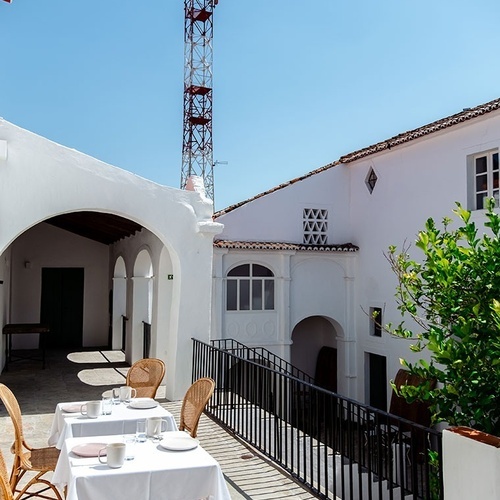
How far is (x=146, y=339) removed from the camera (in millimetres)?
12273

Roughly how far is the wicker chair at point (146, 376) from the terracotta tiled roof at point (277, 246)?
27.1 ft

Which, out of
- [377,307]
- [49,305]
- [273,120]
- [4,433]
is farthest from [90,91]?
[377,307]

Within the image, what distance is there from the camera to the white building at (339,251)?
1496cm

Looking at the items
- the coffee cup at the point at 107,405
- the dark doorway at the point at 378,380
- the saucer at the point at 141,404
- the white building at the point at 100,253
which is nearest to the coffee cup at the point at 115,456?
the coffee cup at the point at 107,405

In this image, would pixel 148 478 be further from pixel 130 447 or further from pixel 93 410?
pixel 93 410

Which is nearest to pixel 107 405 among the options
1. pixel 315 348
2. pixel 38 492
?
pixel 38 492

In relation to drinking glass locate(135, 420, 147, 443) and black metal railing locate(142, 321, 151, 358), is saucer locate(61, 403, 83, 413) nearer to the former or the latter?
drinking glass locate(135, 420, 147, 443)

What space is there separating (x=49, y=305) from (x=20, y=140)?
8694mm

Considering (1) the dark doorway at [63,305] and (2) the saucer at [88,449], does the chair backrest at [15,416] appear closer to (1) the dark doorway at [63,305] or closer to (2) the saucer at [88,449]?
(2) the saucer at [88,449]

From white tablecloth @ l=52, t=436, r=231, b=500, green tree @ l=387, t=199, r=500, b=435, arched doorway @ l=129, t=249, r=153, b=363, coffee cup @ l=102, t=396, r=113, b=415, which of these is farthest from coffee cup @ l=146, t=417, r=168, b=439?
arched doorway @ l=129, t=249, r=153, b=363

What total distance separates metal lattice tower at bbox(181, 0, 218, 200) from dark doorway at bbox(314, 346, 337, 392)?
30.1 feet

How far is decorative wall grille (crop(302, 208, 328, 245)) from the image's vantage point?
1719 cm

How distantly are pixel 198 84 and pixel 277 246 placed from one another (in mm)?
9507

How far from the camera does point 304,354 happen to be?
18.7 metres
